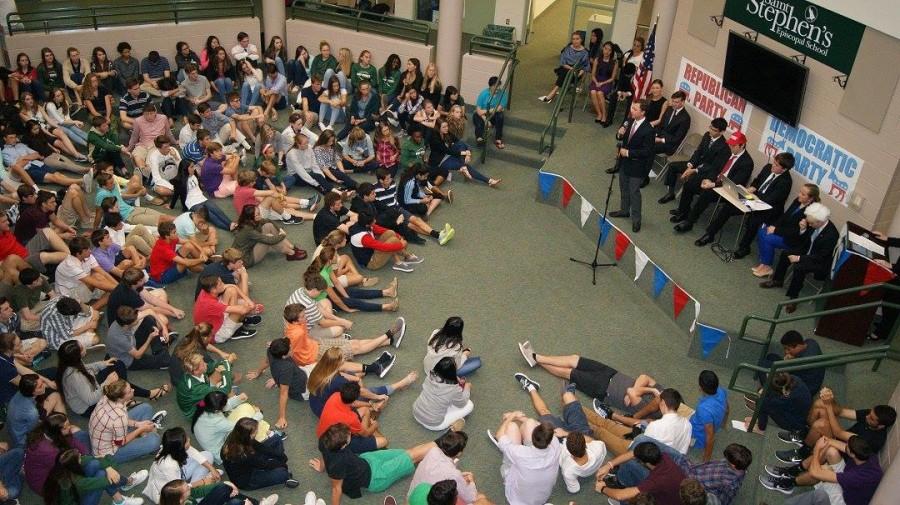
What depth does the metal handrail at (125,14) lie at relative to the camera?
13250mm

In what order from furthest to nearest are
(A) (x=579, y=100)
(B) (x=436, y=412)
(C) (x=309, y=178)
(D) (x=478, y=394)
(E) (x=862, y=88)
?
(A) (x=579, y=100), (C) (x=309, y=178), (E) (x=862, y=88), (D) (x=478, y=394), (B) (x=436, y=412)

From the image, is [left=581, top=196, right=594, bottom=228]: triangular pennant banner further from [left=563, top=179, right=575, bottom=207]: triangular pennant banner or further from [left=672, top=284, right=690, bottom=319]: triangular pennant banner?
[left=672, top=284, right=690, bottom=319]: triangular pennant banner

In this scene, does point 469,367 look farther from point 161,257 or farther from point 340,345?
point 161,257

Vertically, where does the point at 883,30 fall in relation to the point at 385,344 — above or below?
above

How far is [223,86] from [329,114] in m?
2.01

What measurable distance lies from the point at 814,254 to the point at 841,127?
1.48 meters

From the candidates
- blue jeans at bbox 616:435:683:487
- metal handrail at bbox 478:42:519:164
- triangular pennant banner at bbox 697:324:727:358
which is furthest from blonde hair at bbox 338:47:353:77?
blue jeans at bbox 616:435:683:487

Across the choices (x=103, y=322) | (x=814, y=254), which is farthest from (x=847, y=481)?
(x=103, y=322)

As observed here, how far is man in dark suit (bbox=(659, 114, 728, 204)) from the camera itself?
1012 centimetres

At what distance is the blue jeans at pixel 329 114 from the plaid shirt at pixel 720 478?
27.9 ft

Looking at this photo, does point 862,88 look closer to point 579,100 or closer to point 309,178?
point 579,100

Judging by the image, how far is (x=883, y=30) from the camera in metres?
8.14

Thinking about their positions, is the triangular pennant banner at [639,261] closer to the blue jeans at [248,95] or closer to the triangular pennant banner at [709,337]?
the triangular pennant banner at [709,337]

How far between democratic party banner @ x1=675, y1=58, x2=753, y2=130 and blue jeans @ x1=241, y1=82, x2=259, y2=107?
6.70 meters
